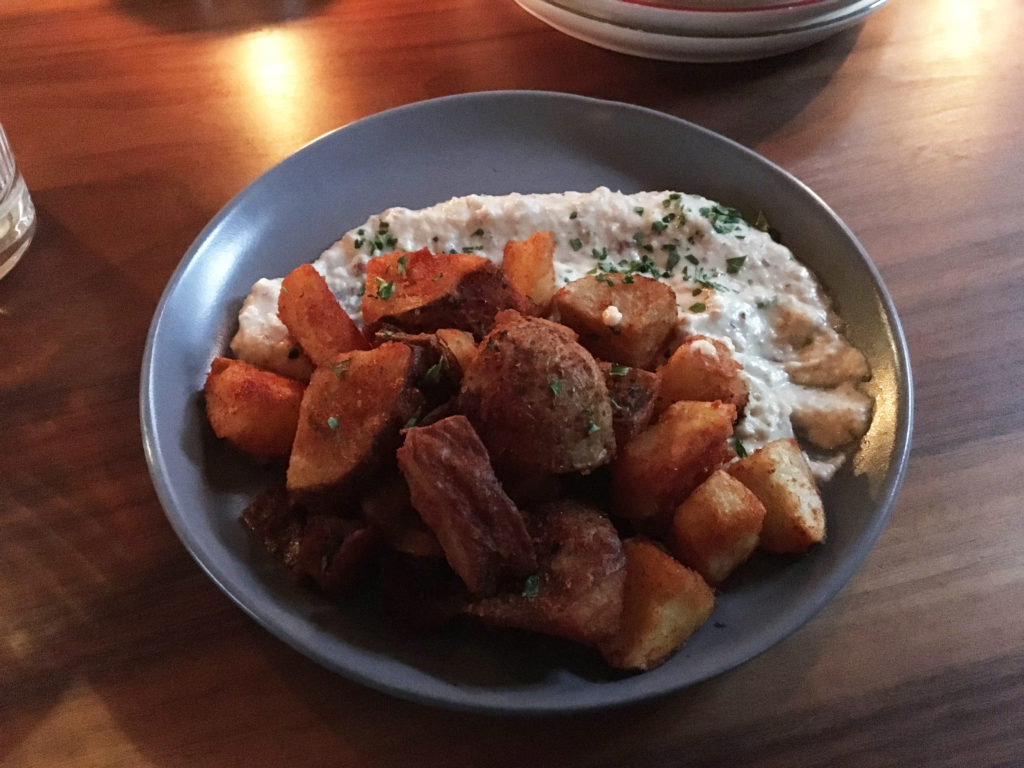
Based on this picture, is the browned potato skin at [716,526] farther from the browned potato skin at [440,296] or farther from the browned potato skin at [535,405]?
the browned potato skin at [440,296]

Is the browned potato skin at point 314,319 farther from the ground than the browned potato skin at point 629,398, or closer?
farther from the ground

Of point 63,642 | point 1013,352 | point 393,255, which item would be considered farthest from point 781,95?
point 63,642

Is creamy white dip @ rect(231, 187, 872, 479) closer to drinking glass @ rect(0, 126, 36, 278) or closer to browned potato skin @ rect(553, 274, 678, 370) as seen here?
browned potato skin @ rect(553, 274, 678, 370)

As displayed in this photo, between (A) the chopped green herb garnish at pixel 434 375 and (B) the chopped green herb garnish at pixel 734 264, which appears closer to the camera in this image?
(A) the chopped green herb garnish at pixel 434 375

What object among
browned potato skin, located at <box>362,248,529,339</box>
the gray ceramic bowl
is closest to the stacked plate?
the gray ceramic bowl

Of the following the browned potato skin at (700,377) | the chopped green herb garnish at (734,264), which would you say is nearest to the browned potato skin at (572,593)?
the browned potato skin at (700,377)

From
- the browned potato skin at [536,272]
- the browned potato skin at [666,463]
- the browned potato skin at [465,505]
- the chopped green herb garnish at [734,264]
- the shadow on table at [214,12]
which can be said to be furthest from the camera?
the shadow on table at [214,12]
